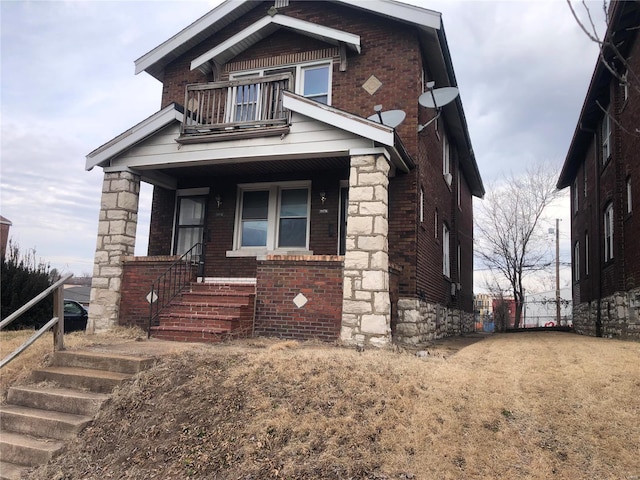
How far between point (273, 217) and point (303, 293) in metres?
2.98

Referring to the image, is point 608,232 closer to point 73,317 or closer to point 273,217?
point 273,217

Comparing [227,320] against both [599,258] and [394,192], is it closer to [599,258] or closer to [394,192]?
[394,192]

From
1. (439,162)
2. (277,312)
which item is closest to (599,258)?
(439,162)

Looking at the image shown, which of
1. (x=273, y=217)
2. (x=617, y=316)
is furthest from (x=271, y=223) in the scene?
(x=617, y=316)

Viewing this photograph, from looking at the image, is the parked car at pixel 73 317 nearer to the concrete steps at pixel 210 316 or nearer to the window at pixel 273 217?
the window at pixel 273 217

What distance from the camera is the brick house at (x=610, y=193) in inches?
426

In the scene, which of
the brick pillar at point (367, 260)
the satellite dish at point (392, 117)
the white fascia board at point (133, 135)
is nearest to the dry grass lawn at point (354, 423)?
the brick pillar at point (367, 260)

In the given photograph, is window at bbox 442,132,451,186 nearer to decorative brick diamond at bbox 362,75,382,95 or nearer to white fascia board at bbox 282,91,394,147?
decorative brick diamond at bbox 362,75,382,95

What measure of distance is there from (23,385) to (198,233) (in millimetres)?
6129

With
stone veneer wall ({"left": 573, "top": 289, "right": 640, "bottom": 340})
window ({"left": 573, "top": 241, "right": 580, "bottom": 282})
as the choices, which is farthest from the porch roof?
window ({"left": 573, "top": 241, "right": 580, "bottom": 282})

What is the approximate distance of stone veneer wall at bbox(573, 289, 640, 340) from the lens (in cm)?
1066

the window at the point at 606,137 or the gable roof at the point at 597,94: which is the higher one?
the gable roof at the point at 597,94

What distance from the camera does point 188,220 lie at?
11742 mm

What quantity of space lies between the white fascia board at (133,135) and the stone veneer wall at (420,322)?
18.0ft
